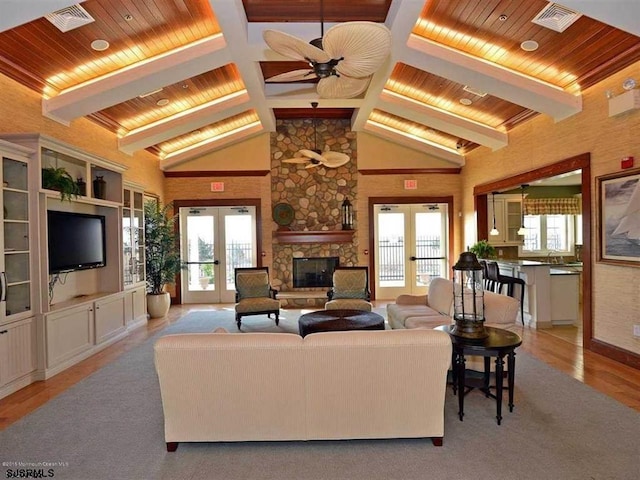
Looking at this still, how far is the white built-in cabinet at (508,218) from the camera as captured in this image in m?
9.52

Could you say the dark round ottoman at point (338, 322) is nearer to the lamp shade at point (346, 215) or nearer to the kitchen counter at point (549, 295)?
the kitchen counter at point (549, 295)

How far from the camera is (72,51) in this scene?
14.2 ft

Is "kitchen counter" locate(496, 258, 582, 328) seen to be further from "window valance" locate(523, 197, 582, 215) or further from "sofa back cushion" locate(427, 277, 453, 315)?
"window valance" locate(523, 197, 582, 215)

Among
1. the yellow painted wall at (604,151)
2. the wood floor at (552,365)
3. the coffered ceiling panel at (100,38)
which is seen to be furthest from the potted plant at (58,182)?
the yellow painted wall at (604,151)

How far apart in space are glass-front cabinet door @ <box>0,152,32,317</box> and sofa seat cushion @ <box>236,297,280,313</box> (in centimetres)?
282

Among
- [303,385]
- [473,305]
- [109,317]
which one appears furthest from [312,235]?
[303,385]

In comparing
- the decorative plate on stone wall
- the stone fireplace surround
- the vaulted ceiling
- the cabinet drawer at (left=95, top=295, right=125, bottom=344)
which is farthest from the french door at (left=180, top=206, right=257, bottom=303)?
the cabinet drawer at (left=95, top=295, right=125, bottom=344)

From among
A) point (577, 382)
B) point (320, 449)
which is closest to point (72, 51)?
point (320, 449)

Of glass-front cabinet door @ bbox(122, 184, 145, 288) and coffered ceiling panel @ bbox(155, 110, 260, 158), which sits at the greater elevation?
coffered ceiling panel @ bbox(155, 110, 260, 158)

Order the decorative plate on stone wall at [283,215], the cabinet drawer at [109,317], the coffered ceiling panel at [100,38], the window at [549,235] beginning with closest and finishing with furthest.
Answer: the coffered ceiling panel at [100,38] < the cabinet drawer at [109,317] < the decorative plate on stone wall at [283,215] < the window at [549,235]

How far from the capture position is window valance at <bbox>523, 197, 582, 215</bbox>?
377 inches

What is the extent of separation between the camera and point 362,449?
2.72 metres

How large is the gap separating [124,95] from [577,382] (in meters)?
5.84

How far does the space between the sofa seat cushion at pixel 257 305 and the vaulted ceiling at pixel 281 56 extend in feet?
10.3
